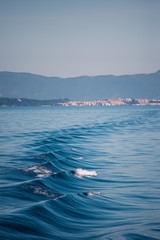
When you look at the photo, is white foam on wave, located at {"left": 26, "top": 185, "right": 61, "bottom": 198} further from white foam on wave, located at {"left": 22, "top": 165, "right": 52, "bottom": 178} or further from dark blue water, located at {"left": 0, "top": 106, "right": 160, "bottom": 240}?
white foam on wave, located at {"left": 22, "top": 165, "right": 52, "bottom": 178}

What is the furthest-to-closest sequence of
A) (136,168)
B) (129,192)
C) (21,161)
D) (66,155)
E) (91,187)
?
(66,155), (21,161), (136,168), (91,187), (129,192)

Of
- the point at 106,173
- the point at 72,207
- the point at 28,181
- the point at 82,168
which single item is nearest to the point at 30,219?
the point at 72,207

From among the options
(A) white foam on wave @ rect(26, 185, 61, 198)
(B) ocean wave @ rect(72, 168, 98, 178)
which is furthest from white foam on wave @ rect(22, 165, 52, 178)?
(A) white foam on wave @ rect(26, 185, 61, 198)

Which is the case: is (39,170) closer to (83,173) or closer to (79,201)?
(83,173)

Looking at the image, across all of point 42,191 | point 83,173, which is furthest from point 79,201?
point 83,173

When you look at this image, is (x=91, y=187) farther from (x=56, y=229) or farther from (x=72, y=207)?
(x=56, y=229)

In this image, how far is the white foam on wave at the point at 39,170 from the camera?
1215 cm

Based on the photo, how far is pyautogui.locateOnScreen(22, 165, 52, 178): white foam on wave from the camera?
12.1m

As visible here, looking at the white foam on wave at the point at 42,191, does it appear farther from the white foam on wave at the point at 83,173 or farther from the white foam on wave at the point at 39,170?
the white foam on wave at the point at 83,173

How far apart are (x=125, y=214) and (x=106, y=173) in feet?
18.0

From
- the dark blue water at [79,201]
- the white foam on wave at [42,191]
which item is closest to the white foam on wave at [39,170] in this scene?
the dark blue water at [79,201]

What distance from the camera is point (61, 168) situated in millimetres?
14500

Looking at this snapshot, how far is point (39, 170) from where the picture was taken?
1297 cm

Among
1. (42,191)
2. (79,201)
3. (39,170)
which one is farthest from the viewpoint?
(39,170)
